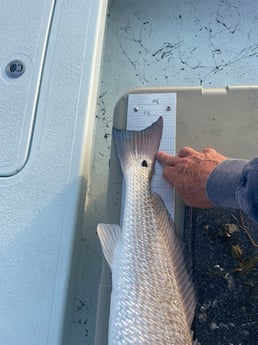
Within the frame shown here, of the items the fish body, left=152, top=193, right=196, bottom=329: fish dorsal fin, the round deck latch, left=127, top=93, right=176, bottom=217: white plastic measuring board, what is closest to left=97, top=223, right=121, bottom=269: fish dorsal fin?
the fish body

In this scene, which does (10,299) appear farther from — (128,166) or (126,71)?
(126,71)

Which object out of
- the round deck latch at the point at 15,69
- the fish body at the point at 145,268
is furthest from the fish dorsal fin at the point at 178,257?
the round deck latch at the point at 15,69

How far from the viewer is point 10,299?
3.91 ft

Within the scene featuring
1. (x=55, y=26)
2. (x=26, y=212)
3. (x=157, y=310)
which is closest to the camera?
(x=157, y=310)

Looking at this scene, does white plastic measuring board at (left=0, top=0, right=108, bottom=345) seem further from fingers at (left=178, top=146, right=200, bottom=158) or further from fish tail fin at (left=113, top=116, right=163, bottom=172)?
fingers at (left=178, top=146, right=200, bottom=158)

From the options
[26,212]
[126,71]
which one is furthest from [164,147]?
[126,71]

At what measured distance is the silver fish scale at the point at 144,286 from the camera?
3.46 ft

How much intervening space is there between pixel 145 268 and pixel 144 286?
45 mm

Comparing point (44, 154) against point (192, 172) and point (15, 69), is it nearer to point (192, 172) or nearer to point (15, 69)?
point (15, 69)

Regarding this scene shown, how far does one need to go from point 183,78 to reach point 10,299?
1.03m

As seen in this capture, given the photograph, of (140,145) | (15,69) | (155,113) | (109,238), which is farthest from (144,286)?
(15,69)

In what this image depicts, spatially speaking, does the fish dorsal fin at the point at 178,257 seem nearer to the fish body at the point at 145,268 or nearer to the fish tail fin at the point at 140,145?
the fish body at the point at 145,268

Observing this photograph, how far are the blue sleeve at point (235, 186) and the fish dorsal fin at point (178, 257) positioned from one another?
0.41ft

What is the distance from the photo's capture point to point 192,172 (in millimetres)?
1301
